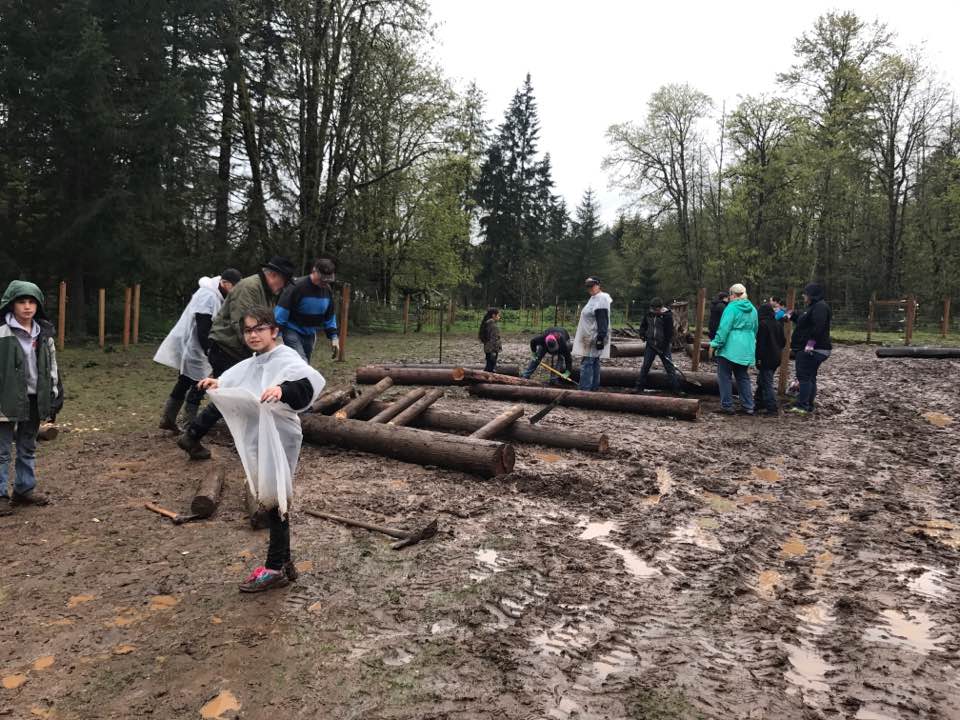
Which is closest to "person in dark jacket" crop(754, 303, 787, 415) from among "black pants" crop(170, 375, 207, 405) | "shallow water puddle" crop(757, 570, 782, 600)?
"shallow water puddle" crop(757, 570, 782, 600)

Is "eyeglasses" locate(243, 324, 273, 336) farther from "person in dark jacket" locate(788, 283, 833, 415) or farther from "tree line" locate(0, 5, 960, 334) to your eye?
"tree line" locate(0, 5, 960, 334)

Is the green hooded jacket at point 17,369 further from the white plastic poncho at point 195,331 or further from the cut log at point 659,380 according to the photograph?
the cut log at point 659,380

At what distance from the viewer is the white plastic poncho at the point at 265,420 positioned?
346 cm

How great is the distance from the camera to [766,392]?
32.6 feet

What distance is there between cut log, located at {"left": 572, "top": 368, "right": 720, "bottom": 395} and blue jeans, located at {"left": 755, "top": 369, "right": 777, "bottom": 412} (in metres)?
0.84

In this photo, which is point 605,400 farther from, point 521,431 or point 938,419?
point 938,419

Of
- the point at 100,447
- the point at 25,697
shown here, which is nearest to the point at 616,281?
the point at 100,447

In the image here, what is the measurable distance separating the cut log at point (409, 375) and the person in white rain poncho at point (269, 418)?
25.0ft

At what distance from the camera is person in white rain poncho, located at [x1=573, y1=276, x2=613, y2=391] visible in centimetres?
1013

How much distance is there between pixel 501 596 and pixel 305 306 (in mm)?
4337

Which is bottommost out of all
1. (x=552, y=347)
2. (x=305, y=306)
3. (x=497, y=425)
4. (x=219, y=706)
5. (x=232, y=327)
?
(x=219, y=706)

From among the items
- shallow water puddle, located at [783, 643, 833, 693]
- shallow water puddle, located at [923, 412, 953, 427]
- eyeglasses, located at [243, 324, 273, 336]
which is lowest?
shallow water puddle, located at [783, 643, 833, 693]

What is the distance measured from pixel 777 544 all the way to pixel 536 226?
46894mm

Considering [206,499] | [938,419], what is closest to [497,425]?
[206,499]
